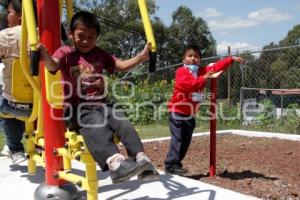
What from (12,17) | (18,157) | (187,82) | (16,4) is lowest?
(18,157)

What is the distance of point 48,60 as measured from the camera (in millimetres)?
3336

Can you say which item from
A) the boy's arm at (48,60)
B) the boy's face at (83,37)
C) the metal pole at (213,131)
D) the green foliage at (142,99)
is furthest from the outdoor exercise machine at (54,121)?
the green foliage at (142,99)

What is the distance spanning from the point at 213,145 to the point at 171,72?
8.97 metres

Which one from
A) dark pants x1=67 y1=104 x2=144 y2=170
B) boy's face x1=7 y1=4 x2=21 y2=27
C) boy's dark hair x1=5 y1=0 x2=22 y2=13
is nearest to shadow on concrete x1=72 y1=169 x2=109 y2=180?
dark pants x1=67 y1=104 x2=144 y2=170

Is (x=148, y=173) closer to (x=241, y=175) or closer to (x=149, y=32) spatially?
(x=149, y=32)

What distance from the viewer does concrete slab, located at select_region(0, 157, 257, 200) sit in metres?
4.10

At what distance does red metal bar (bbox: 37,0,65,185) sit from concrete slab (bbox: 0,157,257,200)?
35 cm

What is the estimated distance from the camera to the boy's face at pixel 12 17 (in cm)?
473

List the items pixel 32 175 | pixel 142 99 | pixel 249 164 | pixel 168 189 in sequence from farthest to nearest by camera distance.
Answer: pixel 142 99 < pixel 249 164 < pixel 32 175 < pixel 168 189

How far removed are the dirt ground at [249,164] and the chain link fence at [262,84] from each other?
2697mm

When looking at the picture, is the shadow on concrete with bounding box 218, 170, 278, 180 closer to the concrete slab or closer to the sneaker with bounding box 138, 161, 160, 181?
the concrete slab

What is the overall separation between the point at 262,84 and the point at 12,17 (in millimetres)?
8022

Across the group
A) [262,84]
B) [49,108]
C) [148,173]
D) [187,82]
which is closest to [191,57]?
[187,82]

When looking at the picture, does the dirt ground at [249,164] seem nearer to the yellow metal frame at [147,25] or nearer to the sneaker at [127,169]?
the sneaker at [127,169]
